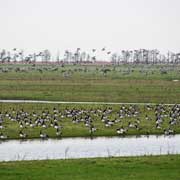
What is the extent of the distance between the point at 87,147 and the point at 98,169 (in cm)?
1156

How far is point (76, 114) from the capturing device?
54625mm

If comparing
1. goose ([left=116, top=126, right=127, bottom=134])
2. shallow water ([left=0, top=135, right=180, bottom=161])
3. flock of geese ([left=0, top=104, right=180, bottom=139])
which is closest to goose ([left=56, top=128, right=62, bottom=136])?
flock of geese ([left=0, top=104, right=180, bottom=139])

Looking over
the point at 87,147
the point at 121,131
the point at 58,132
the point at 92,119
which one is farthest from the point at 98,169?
the point at 92,119

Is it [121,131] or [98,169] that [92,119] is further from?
[98,169]

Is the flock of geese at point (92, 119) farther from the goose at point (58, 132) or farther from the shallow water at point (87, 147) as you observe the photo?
the shallow water at point (87, 147)

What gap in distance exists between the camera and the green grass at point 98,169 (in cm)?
2509

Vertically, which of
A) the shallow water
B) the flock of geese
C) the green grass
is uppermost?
the green grass

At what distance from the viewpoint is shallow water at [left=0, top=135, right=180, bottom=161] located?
34.6m

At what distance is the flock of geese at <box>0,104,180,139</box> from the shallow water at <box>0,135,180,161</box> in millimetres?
2279

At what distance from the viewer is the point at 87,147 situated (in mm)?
38500

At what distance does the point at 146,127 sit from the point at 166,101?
26009 mm

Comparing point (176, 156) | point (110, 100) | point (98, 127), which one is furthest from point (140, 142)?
point (110, 100)

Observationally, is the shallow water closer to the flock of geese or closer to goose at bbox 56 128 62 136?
goose at bbox 56 128 62 136

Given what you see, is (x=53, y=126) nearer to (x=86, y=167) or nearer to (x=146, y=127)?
(x=146, y=127)
